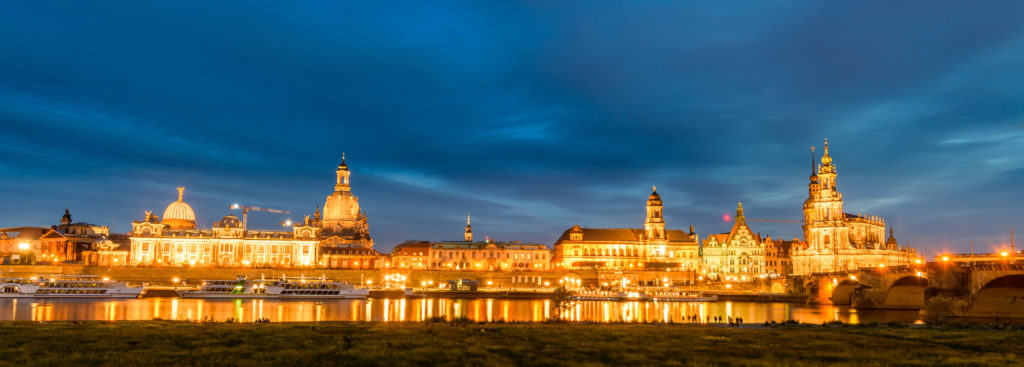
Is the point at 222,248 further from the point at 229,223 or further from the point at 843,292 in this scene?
the point at 843,292

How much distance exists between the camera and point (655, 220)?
186 meters

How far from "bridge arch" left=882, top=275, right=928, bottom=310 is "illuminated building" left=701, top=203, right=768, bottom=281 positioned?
67.6 meters

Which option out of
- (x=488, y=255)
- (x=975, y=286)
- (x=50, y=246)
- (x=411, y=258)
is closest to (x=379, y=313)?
(x=975, y=286)

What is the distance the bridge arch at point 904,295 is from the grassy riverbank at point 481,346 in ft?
206

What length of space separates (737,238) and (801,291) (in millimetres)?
48095

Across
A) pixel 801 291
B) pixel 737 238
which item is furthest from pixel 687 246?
pixel 801 291

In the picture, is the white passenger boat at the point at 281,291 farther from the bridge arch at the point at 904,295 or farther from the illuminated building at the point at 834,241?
the illuminated building at the point at 834,241

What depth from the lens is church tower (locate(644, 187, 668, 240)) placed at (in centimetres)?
18538

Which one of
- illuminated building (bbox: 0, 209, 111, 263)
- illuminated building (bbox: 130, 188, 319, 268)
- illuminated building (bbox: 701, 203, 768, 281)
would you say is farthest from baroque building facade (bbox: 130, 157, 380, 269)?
illuminated building (bbox: 701, 203, 768, 281)

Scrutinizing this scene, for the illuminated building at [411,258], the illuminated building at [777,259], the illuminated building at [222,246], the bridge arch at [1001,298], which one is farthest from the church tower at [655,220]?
the bridge arch at [1001,298]

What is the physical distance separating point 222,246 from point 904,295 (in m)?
146

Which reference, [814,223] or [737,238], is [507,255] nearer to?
[737,238]

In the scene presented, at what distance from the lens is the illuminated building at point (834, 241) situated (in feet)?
485

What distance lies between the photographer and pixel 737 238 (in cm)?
17288
